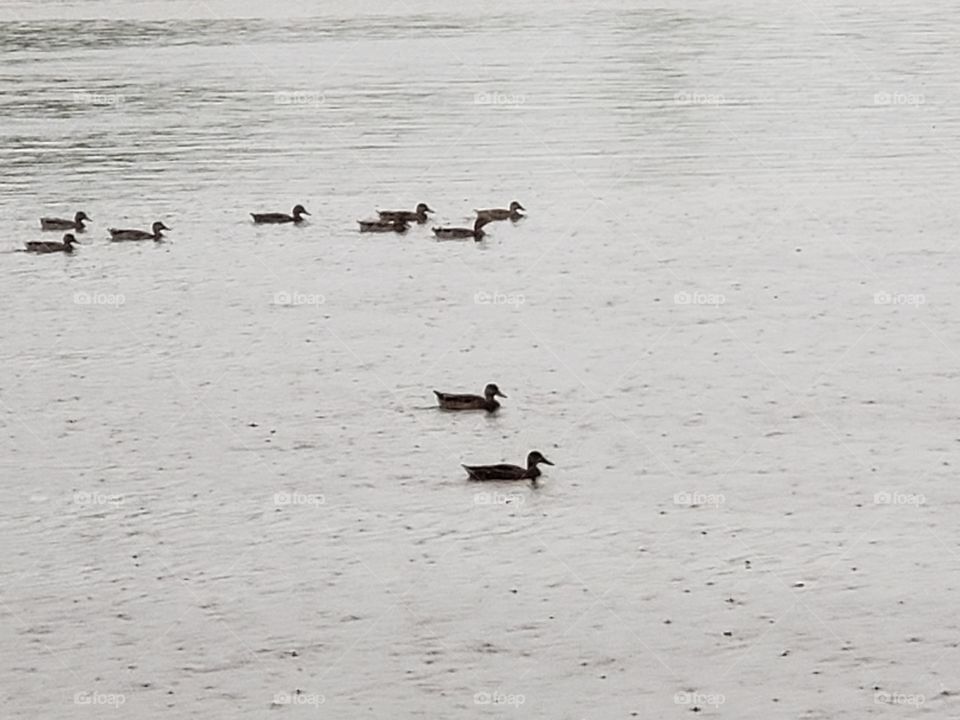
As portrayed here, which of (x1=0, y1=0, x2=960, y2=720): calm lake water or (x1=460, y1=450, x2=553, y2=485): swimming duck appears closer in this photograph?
(x1=0, y1=0, x2=960, y2=720): calm lake water

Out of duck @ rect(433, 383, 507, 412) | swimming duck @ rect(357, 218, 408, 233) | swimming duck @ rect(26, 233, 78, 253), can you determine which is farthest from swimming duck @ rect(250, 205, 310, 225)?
duck @ rect(433, 383, 507, 412)

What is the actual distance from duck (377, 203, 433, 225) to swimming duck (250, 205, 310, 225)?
1109mm

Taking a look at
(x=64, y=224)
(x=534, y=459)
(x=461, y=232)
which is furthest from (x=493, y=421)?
(x=64, y=224)

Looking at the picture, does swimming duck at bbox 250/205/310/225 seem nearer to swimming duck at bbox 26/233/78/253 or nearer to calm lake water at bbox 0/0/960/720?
calm lake water at bbox 0/0/960/720

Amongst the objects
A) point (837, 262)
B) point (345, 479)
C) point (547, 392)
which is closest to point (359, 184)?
point (837, 262)

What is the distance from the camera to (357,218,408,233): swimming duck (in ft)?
81.4

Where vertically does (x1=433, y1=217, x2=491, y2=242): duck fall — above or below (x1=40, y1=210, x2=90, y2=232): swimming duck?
below

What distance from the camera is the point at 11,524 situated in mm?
14508

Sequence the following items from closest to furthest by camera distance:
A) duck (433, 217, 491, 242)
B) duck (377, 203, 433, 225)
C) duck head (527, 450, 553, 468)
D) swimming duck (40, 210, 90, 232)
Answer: duck head (527, 450, 553, 468), duck (433, 217, 491, 242), duck (377, 203, 433, 225), swimming duck (40, 210, 90, 232)

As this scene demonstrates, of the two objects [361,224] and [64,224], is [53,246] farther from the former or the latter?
[361,224]

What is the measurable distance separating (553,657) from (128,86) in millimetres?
32825

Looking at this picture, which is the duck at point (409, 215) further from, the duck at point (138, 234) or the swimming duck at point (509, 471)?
the swimming duck at point (509, 471)

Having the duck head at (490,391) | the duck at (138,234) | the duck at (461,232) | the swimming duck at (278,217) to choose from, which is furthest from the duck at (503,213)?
the duck head at (490,391)

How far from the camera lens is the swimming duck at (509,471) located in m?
14.9
